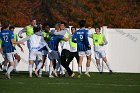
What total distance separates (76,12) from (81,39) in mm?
18241

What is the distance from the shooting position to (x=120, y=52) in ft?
107

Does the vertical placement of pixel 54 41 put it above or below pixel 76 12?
above

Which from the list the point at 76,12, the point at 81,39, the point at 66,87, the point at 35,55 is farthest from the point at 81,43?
the point at 76,12

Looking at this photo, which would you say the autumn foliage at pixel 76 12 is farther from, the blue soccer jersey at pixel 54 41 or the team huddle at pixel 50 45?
the blue soccer jersey at pixel 54 41

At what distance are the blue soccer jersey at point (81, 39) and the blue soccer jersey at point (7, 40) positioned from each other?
A: 2.99 metres

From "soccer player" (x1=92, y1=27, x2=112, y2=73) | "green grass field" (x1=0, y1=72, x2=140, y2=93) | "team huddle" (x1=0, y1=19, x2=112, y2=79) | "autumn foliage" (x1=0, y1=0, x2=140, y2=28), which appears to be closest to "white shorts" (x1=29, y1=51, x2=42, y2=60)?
"team huddle" (x1=0, y1=19, x2=112, y2=79)

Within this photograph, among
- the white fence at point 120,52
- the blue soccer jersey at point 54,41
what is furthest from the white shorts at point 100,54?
the blue soccer jersey at point 54,41

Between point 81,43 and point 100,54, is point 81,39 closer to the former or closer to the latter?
point 81,43

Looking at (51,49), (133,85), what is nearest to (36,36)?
(51,49)

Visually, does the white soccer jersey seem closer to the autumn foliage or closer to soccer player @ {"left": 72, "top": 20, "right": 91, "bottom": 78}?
soccer player @ {"left": 72, "top": 20, "right": 91, "bottom": 78}

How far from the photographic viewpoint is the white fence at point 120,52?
32.3m

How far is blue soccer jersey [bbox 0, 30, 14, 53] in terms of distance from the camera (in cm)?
2572

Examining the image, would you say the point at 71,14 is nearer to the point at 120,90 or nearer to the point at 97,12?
the point at 97,12

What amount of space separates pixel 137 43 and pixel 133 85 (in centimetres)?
1068
